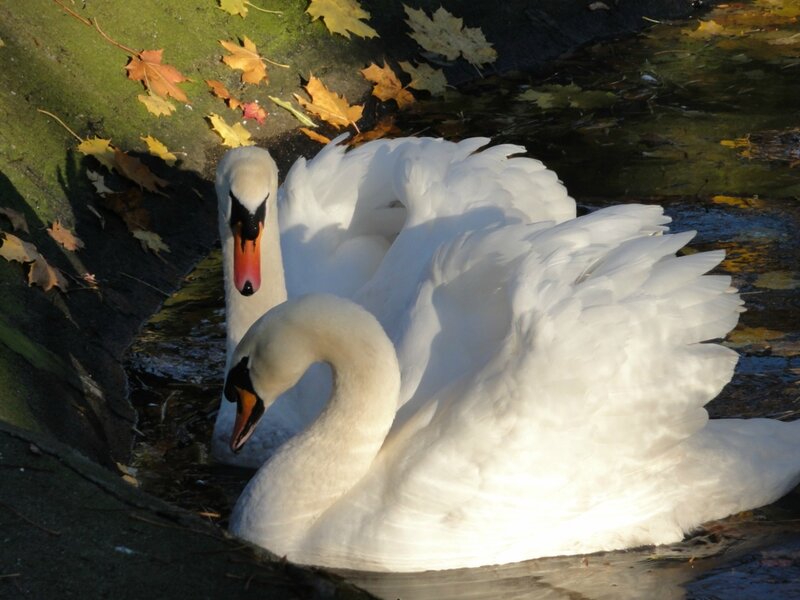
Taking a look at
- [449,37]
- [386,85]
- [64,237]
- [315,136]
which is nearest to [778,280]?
[315,136]

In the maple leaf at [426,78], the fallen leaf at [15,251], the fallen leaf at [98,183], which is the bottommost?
the maple leaf at [426,78]

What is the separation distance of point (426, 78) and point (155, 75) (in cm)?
228

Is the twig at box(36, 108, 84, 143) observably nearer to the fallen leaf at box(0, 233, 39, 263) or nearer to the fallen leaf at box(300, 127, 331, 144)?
the fallen leaf at box(0, 233, 39, 263)

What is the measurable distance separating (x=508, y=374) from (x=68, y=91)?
4222 millimetres

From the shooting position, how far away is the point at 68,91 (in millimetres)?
8055

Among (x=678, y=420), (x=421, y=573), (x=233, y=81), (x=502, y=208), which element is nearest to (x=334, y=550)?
(x=421, y=573)

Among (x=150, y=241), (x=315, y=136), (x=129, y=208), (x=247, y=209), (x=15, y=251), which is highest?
(x=247, y=209)

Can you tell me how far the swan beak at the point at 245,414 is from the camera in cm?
495

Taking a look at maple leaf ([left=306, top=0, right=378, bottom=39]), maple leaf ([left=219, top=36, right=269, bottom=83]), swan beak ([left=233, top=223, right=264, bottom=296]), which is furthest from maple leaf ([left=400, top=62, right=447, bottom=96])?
swan beak ([left=233, top=223, right=264, bottom=296])

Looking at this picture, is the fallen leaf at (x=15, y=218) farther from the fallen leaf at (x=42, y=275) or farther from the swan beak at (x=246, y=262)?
the swan beak at (x=246, y=262)

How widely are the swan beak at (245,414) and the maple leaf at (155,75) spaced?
4.00m

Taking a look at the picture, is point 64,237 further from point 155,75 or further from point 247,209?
point 155,75

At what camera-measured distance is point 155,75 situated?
8656 millimetres

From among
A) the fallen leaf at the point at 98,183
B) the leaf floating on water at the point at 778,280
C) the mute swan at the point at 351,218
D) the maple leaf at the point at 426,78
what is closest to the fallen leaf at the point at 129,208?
the fallen leaf at the point at 98,183
